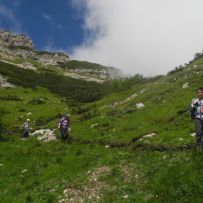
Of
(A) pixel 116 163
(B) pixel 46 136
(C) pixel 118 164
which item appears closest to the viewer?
(C) pixel 118 164

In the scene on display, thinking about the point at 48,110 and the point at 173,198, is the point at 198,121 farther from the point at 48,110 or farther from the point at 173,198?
the point at 48,110

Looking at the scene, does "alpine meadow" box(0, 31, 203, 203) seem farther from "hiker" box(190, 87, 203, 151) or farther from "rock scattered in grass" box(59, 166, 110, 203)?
"hiker" box(190, 87, 203, 151)

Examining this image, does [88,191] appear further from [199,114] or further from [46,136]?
[46,136]


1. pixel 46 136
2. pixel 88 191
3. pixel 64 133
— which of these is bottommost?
pixel 88 191

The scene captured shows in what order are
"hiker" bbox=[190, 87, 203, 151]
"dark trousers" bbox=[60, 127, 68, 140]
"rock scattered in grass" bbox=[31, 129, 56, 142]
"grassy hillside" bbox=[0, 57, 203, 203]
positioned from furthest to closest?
"rock scattered in grass" bbox=[31, 129, 56, 142]
"dark trousers" bbox=[60, 127, 68, 140]
"hiker" bbox=[190, 87, 203, 151]
"grassy hillside" bbox=[0, 57, 203, 203]

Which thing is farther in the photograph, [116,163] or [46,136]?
[46,136]

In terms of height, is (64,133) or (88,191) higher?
(64,133)

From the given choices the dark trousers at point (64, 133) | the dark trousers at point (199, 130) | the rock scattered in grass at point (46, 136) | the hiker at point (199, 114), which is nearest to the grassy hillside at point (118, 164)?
the dark trousers at point (199, 130)

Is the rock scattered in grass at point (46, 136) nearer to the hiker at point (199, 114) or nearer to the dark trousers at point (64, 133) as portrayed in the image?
the dark trousers at point (64, 133)

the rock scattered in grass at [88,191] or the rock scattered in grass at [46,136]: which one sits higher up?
the rock scattered in grass at [46,136]

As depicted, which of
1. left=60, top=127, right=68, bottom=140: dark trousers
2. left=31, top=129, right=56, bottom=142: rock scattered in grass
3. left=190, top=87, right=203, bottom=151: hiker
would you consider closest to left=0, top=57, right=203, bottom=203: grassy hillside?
left=190, top=87, right=203, bottom=151: hiker

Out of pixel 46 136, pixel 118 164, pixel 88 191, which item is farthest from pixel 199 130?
pixel 46 136

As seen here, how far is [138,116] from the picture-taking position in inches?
1907

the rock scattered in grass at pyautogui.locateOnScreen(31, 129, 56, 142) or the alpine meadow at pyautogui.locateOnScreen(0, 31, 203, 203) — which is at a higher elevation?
the rock scattered in grass at pyautogui.locateOnScreen(31, 129, 56, 142)
